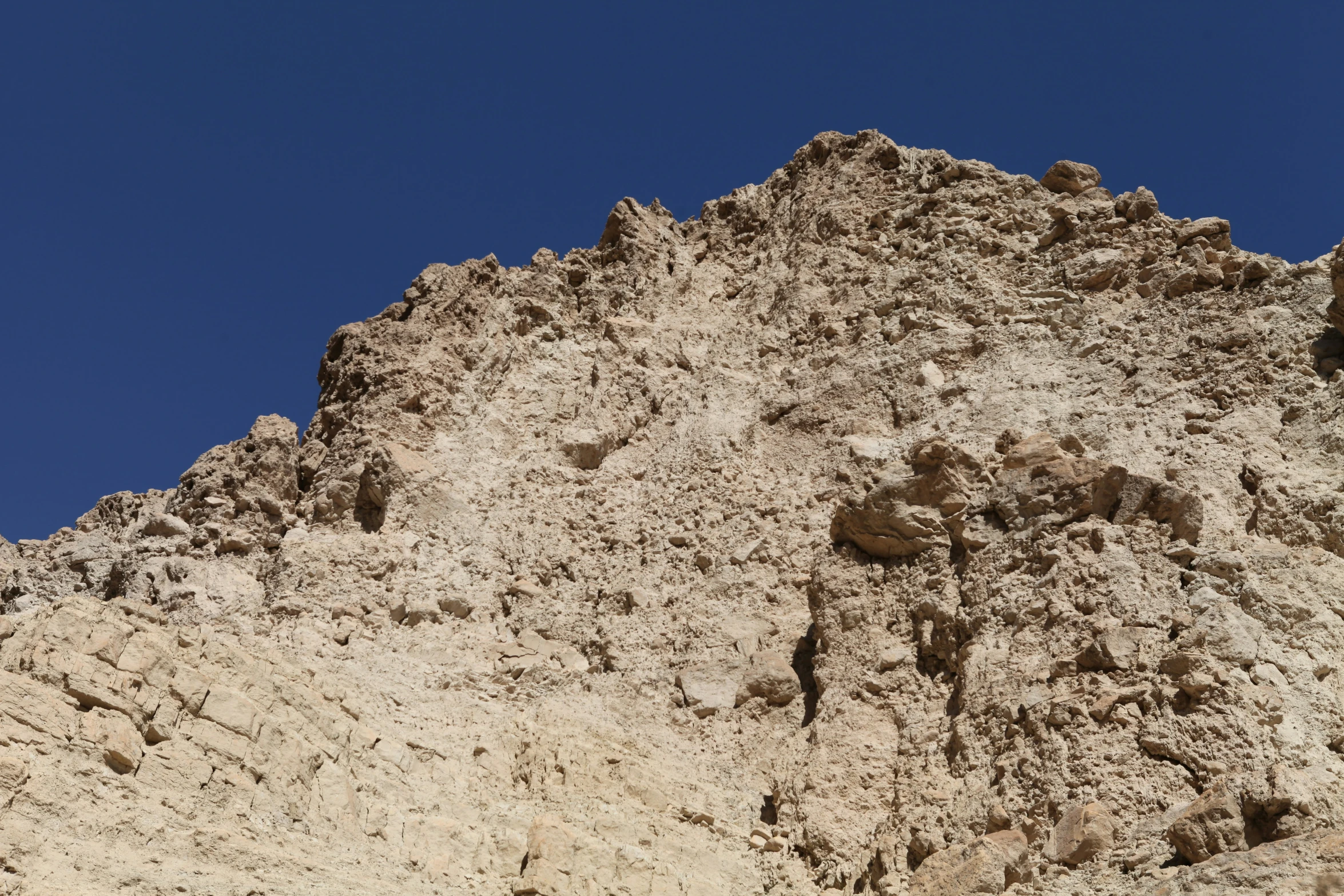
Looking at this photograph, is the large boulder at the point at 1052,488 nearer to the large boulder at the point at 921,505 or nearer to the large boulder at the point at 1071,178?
the large boulder at the point at 921,505

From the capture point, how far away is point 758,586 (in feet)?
51.6

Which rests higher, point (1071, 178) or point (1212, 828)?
point (1071, 178)

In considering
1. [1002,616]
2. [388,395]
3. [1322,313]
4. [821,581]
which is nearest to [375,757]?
[821,581]

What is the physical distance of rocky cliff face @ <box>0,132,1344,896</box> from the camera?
11016 mm

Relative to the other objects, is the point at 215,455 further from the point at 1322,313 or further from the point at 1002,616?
the point at 1322,313

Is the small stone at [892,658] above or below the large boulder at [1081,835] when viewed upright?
above

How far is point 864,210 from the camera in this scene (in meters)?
20.3

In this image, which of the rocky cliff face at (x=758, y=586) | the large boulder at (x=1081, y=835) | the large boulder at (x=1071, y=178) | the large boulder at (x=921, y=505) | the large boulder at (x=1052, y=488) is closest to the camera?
the large boulder at (x=1081, y=835)

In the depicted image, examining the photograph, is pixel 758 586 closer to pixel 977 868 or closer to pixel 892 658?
pixel 892 658

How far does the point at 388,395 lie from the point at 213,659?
23.0 feet

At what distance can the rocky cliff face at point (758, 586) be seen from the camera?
11.0 meters

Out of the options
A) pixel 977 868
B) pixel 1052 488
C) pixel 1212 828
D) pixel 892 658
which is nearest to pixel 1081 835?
pixel 977 868

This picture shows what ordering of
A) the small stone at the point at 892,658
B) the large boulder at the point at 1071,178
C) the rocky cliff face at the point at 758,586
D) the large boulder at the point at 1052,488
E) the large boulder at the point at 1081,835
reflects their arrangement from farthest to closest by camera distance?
the large boulder at the point at 1071,178 < the small stone at the point at 892,658 < the large boulder at the point at 1052,488 < the rocky cliff face at the point at 758,586 < the large boulder at the point at 1081,835

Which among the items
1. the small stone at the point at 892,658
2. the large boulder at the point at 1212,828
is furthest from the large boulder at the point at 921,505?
the large boulder at the point at 1212,828
